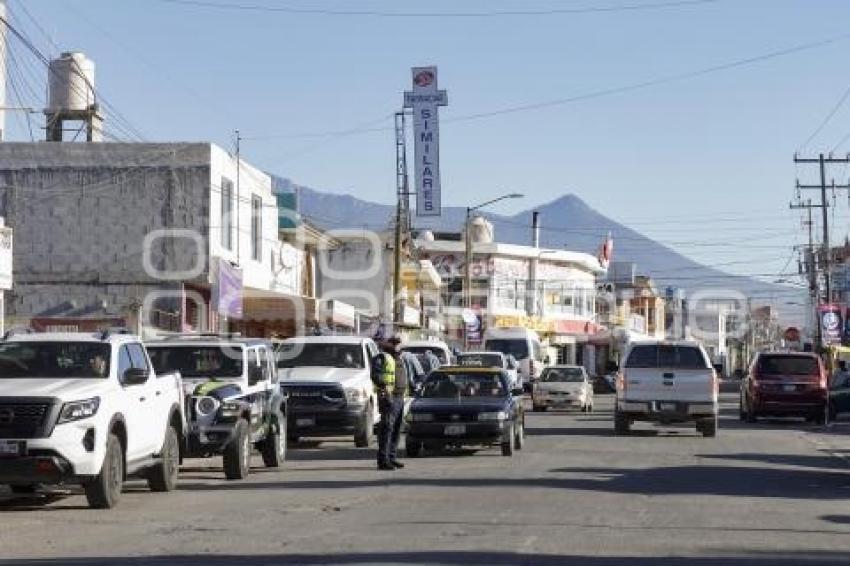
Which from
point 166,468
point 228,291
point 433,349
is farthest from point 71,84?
point 166,468

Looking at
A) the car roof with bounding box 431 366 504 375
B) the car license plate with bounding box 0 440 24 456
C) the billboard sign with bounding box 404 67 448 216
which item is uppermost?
the billboard sign with bounding box 404 67 448 216

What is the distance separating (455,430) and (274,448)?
3.37 meters

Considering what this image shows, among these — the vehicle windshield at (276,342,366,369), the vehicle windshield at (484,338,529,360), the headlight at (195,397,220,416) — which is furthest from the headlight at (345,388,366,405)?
the vehicle windshield at (484,338,529,360)

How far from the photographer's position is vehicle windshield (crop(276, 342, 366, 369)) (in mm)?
26641

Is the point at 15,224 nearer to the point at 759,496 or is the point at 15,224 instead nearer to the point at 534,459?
the point at 534,459

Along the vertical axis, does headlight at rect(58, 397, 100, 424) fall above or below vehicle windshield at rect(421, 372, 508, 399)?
below

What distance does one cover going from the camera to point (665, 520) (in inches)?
576

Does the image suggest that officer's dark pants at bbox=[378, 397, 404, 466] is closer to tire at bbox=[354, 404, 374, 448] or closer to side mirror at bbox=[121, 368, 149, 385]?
tire at bbox=[354, 404, 374, 448]

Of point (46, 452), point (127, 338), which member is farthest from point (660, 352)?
point (46, 452)

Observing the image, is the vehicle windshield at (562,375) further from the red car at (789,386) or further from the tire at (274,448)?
the tire at (274,448)

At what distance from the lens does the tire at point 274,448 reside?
21.3m

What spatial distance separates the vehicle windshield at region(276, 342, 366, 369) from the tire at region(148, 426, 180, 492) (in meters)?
8.70

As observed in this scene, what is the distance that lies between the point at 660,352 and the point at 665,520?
52.6 ft

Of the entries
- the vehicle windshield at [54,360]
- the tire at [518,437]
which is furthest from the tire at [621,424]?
the vehicle windshield at [54,360]
